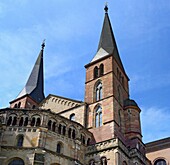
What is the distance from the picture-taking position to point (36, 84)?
49125mm

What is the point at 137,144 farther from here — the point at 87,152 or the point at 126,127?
the point at 87,152

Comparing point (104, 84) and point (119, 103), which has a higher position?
point (104, 84)

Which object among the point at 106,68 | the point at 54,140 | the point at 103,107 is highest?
the point at 106,68

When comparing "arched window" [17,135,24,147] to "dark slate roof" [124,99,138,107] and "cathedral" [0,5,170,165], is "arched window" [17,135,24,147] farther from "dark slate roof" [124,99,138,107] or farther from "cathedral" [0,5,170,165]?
"dark slate roof" [124,99,138,107]

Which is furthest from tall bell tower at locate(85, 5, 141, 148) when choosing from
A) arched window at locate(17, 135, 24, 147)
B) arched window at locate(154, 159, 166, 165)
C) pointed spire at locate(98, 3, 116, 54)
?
arched window at locate(17, 135, 24, 147)

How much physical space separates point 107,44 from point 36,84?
45.6 ft

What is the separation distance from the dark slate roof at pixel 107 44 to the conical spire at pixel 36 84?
11904 mm

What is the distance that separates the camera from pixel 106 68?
129ft

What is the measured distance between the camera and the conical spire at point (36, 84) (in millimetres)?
47250

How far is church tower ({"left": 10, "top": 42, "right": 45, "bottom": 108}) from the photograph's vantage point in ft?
150

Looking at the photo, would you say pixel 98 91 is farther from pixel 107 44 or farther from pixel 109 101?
pixel 107 44

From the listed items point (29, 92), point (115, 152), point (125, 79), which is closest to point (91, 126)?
point (115, 152)

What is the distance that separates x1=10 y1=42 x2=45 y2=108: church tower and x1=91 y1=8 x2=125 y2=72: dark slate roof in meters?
11.9

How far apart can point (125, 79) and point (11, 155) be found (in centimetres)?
2188
